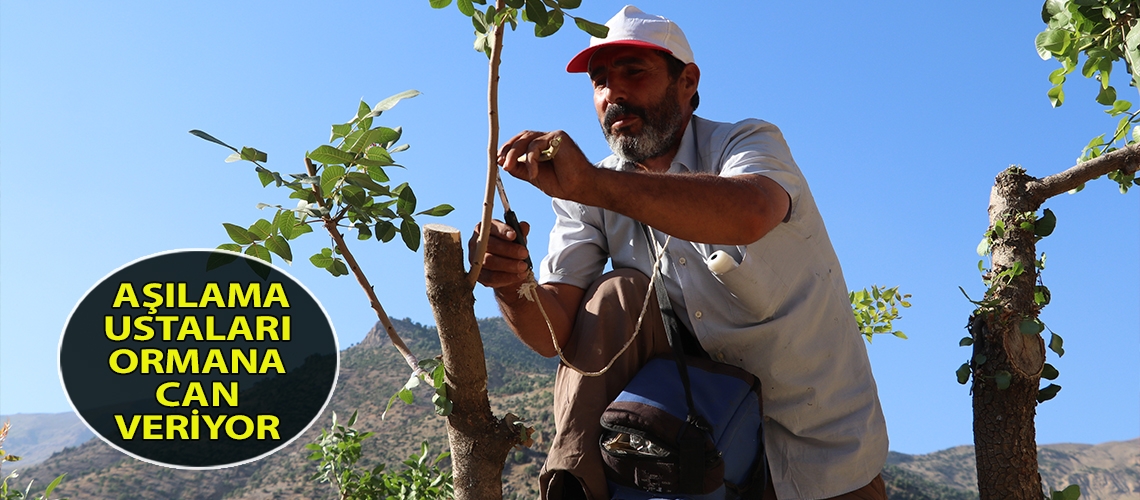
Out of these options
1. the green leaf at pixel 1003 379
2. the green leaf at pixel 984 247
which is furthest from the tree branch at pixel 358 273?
the green leaf at pixel 984 247

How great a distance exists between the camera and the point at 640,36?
2.44 meters

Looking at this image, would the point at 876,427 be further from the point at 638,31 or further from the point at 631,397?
the point at 638,31

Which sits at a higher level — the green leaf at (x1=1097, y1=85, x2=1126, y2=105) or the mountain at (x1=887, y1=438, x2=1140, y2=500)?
the mountain at (x1=887, y1=438, x2=1140, y2=500)

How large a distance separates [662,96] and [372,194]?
101 cm

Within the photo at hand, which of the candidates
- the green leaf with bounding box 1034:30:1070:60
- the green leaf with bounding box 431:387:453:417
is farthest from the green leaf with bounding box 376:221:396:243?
the green leaf with bounding box 1034:30:1070:60

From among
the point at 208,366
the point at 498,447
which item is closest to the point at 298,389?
the point at 208,366

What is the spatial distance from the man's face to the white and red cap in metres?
0.04

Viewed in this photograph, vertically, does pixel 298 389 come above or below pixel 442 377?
above

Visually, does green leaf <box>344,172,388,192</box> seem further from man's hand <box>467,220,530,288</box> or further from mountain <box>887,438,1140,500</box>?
mountain <box>887,438,1140,500</box>

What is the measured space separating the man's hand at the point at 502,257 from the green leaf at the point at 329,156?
35 centimetres

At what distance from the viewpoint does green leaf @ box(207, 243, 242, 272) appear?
6.38 ft

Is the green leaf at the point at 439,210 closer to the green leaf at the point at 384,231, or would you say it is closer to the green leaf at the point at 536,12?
the green leaf at the point at 384,231

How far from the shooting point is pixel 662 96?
98.9 inches

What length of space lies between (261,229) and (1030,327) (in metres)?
2.67
